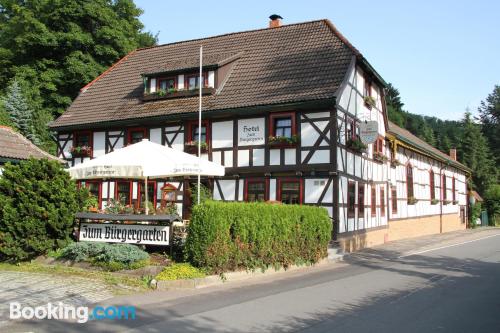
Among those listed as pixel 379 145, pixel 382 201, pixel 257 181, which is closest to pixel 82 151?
pixel 257 181

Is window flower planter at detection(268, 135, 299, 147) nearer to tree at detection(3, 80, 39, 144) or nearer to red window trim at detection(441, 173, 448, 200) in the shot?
tree at detection(3, 80, 39, 144)

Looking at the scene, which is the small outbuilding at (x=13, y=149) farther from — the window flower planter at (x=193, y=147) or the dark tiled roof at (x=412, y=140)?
the dark tiled roof at (x=412, y=140)

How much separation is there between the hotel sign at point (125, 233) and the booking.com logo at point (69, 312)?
3.58 meters

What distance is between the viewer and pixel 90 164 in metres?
13.8

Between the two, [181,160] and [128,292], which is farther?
[181,160]

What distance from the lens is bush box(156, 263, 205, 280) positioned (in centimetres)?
1054

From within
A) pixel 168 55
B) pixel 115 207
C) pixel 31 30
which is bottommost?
pixel 115 207

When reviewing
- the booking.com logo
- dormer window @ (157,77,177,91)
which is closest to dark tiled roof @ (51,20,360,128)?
dormer window @ (157,77,177,91)

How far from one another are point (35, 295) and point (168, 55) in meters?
19.8

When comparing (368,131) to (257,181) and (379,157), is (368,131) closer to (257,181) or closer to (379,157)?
(379,157)

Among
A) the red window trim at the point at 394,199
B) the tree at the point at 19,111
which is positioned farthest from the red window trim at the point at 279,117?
the tree at the point at 19,111

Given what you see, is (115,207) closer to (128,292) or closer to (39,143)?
(128,292)

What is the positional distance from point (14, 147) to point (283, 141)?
399 inches

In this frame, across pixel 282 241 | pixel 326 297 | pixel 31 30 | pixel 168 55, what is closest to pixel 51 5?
pixel 31 30
